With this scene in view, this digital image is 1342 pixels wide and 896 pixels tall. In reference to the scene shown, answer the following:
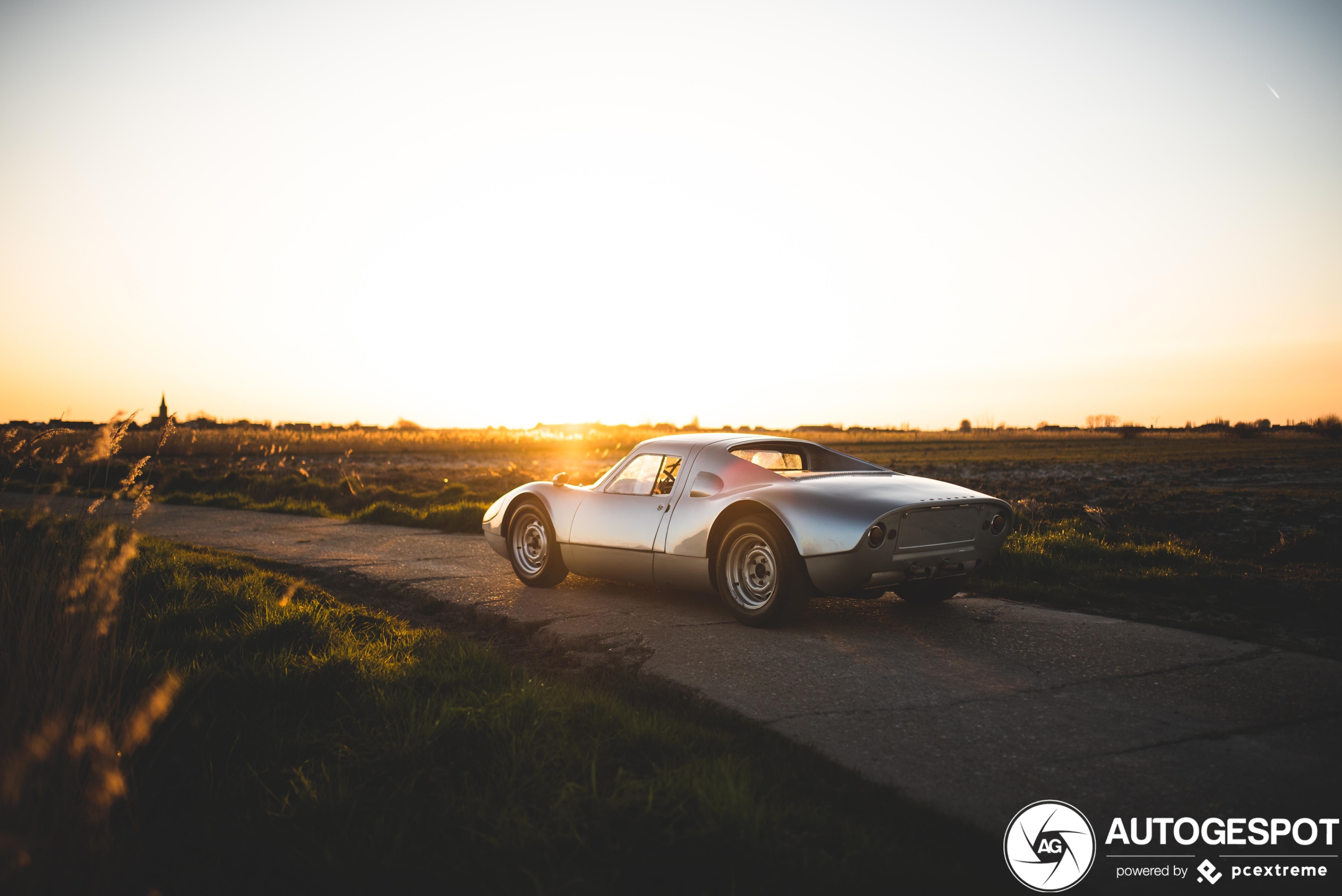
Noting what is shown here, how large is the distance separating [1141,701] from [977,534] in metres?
1.64

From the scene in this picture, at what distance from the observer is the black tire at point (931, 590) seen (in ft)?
18.9

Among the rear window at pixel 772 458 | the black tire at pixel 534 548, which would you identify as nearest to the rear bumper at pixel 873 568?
the rear window at pixel 772 458

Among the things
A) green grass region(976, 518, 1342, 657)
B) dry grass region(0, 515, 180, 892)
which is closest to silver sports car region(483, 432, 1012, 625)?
green grass region(976, 518, 1342, 657)

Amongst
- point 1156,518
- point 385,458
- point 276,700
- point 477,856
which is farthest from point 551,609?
point 385,458

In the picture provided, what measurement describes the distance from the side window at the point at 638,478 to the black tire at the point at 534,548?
76 cm

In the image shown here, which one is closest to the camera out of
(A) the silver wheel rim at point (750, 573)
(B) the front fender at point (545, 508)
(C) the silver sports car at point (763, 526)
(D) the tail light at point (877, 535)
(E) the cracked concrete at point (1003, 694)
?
(E) the cracked concrete at point (1003, 694)

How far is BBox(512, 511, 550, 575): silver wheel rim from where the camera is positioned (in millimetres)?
6871

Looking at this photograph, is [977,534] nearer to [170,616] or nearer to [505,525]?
[505,525]

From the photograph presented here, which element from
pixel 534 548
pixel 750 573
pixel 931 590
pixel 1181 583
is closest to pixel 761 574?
pixel 750 573

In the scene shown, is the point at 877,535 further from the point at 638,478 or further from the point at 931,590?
the point at 638,478

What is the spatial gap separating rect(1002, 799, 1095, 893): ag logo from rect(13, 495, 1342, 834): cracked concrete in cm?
6

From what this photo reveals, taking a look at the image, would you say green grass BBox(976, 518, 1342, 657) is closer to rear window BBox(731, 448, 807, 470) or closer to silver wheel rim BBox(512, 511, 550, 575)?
rear window BBox(731, 448, 807, 470)

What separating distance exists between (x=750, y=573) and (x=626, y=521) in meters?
1.21

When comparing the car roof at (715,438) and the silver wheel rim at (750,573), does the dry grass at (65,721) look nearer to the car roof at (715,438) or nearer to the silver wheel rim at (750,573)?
the silver wheel rim at (750,573)
